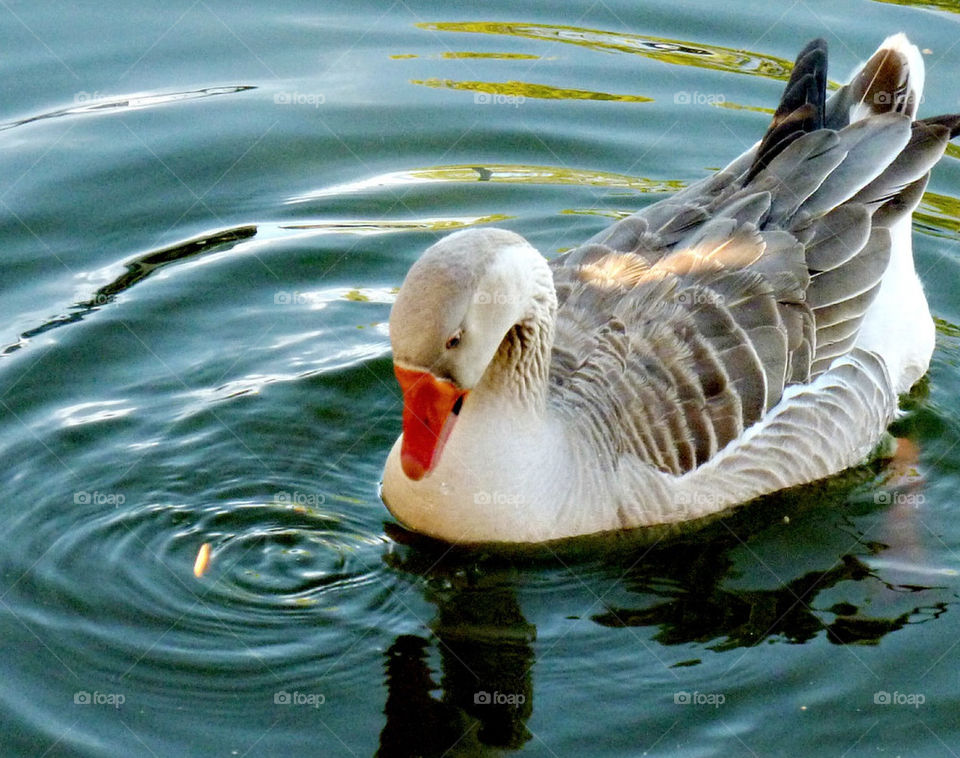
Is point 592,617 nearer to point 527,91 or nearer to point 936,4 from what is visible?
point 527,91

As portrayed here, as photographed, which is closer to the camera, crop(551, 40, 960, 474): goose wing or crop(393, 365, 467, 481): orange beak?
crop(393, 365, 467, 481): orange beak

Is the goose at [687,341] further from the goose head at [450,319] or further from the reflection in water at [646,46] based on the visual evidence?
the reflection in water at [646,46]

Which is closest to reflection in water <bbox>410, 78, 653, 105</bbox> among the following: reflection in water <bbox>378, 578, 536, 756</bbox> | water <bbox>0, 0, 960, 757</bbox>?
water <bbox>0, 0, 960, 757</bbox>

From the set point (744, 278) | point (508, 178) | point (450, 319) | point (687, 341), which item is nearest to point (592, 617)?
point (687, 341)

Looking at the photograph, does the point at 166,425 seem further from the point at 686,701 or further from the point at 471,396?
the point at 686,701

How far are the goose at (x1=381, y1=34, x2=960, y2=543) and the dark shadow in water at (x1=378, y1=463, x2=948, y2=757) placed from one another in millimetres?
146

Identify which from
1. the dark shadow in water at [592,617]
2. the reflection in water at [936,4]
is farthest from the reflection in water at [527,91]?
the dark shadow in water at [592,617]

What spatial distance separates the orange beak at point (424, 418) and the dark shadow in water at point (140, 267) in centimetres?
326

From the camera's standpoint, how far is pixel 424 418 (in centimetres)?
629

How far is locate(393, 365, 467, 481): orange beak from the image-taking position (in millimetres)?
6188

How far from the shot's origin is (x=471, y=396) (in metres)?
6.79

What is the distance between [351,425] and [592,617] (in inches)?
82.4

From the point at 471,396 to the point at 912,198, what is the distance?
129 inches

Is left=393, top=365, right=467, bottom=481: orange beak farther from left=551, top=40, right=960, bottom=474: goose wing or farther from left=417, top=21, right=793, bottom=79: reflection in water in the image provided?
left=417, top=21, right=793, bottom=79: reflection in water
